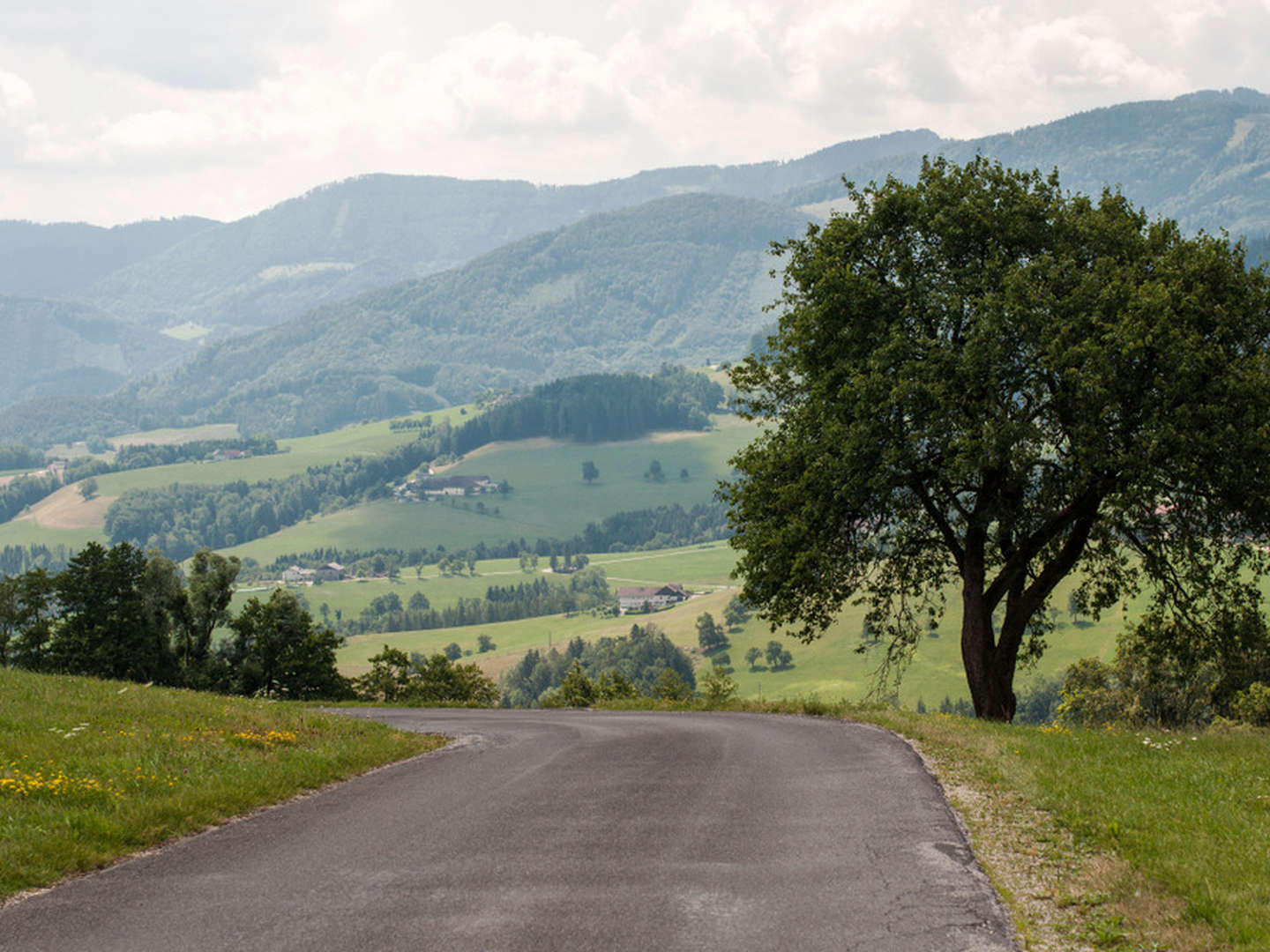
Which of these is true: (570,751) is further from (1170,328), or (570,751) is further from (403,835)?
(1170,328)

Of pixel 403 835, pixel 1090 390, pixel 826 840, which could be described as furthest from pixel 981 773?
pixel 1090 390

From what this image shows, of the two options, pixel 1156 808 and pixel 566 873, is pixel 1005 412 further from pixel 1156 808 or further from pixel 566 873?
pixel 566 873

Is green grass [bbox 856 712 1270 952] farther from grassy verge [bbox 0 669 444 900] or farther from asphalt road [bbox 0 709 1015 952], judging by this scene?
grassy verge [bbox 0 669 444 900]

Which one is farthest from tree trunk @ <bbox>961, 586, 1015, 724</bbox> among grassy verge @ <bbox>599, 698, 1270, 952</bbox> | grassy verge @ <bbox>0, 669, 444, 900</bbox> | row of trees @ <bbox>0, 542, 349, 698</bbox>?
row of trees @ <bbox>0, 542, 349, 698</bbox>

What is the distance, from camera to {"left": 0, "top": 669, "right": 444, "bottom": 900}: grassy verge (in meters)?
12.1

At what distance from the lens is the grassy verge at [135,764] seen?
12070 millimetres

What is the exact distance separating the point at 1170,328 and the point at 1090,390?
6.91 feet

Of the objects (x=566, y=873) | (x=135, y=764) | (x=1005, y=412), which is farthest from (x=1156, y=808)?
(x=1005, y=412)

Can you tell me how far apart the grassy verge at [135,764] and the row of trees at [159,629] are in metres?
22.7

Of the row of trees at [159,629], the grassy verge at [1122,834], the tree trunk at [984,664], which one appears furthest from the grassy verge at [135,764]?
the row of trees at [159,629]

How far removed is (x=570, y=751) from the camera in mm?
20500

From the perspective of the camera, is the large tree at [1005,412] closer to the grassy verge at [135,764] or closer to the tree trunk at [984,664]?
the tree trunk at [984,664]

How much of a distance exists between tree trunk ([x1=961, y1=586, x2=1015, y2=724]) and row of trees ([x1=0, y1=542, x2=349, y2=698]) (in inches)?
1394

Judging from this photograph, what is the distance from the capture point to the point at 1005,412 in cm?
2683
